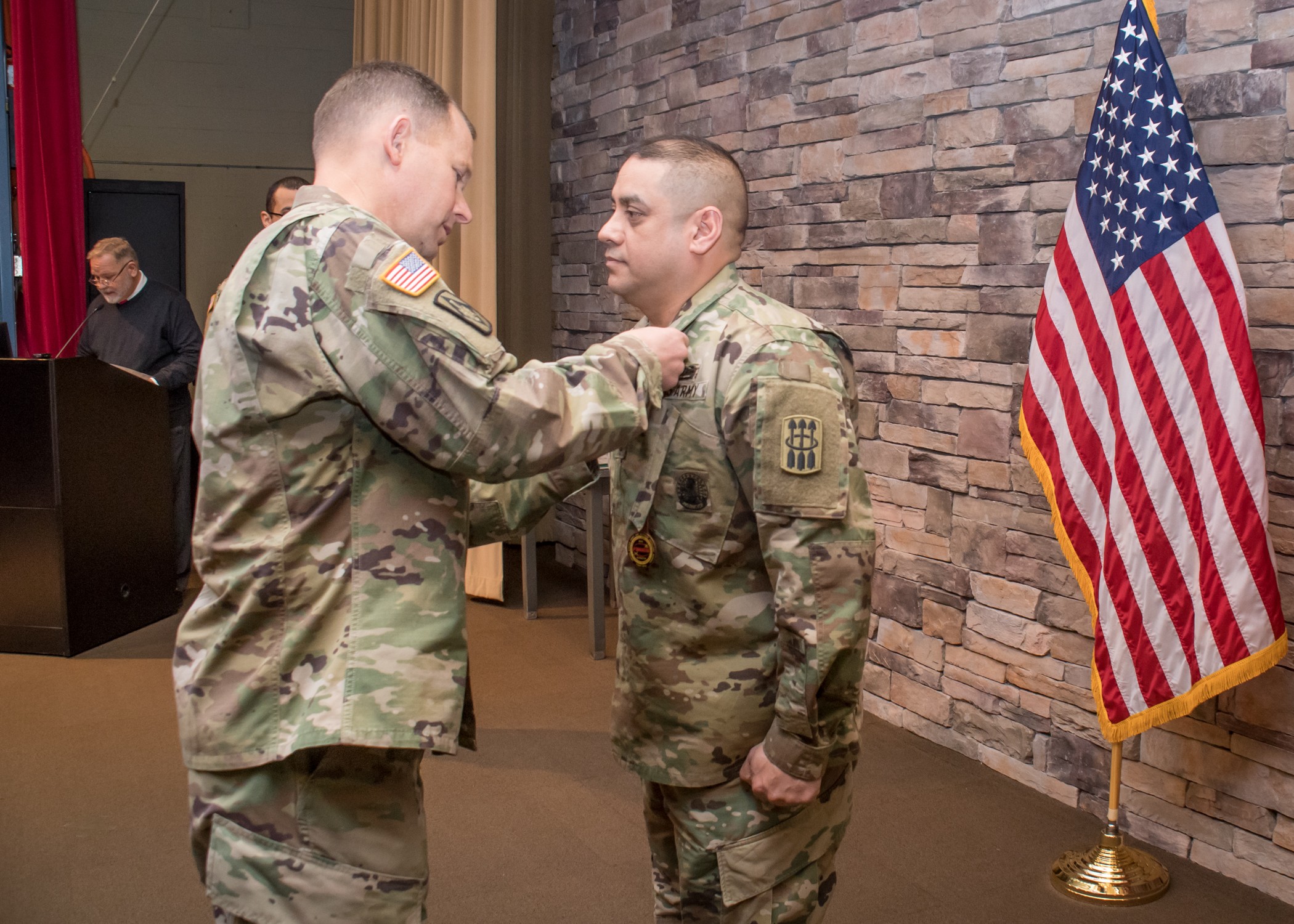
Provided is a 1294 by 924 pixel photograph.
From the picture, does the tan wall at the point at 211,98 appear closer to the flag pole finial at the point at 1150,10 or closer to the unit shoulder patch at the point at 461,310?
the flag pole finial at the point at 1150,10

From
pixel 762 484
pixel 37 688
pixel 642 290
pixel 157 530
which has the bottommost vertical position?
pixel 37 688

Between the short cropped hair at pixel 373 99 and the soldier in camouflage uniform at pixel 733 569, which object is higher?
the short cropped hair at pixel 373 99

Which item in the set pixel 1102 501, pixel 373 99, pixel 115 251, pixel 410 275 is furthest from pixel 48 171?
pixel 410 275

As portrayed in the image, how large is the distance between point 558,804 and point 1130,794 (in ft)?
4.55

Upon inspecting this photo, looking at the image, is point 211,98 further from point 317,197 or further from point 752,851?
point 752,851

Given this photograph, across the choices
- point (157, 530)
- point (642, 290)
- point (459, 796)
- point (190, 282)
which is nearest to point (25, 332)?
point (190, 282)

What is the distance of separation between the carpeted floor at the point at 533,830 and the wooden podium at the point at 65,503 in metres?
0.40

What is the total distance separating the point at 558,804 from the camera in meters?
2.97

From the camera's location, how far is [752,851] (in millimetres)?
1558

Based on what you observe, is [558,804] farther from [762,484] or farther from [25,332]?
[25,332]

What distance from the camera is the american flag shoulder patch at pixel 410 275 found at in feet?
4.08

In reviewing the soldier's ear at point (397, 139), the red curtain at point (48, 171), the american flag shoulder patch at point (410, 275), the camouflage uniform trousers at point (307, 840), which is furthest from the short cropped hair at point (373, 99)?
the red curtain at point (48, 171)

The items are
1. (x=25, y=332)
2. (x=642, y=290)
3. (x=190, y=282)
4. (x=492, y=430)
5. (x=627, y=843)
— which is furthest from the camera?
(x=190, y=282)

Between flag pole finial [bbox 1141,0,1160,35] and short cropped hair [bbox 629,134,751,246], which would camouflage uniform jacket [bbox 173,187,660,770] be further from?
flag pole finial [bbox 1141,0,1160,35]
